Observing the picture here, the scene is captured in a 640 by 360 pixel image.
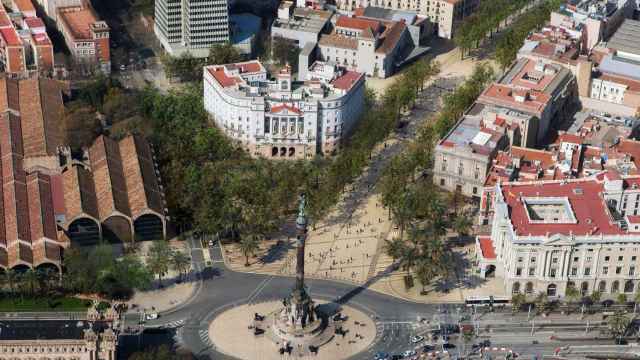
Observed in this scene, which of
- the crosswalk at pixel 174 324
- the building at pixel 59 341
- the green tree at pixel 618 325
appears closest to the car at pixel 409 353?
the green tree at pixel 618 325

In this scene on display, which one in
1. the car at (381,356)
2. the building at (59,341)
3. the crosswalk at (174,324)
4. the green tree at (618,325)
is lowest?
the car at (381,356)

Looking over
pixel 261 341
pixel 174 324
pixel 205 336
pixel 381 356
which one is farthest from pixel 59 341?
pixel 381 356

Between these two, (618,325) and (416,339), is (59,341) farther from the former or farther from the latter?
(618,325)

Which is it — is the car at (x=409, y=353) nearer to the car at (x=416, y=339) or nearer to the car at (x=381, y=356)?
the car at (x=416, y=339)

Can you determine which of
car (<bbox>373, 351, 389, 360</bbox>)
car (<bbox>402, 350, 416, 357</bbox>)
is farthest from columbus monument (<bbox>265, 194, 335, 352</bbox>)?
car (<bbox>402, 350, 416, 357</bbox>)

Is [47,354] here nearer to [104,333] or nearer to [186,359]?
[104,333]
